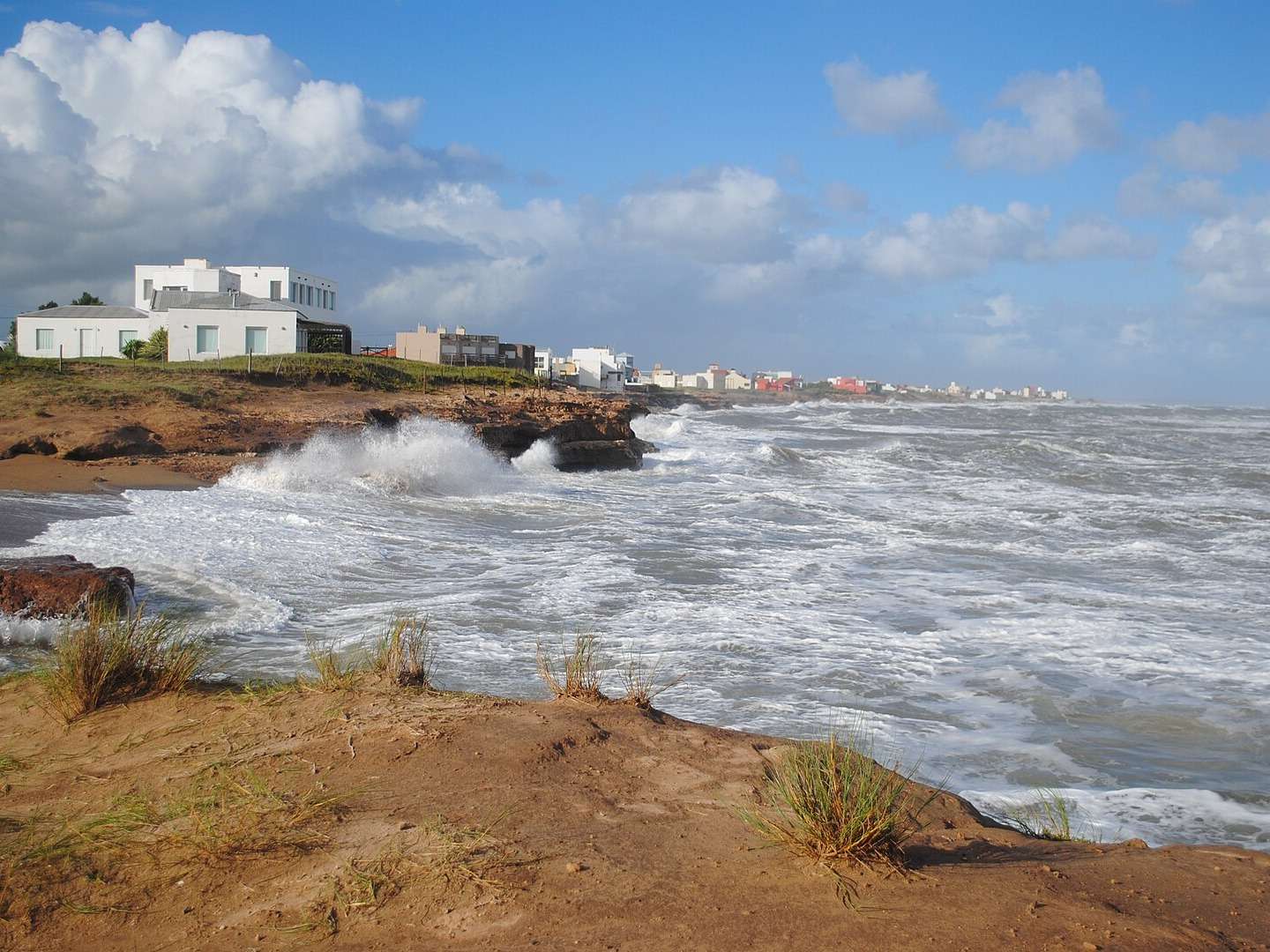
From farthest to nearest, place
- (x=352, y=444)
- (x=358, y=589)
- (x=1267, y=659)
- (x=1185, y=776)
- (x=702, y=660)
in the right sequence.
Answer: (x=352, y=444)
(x=358, y=589)
(x=1267, y=659)
(x=702, y=660)
(x=1185, y=776)

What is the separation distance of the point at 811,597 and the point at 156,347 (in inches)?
1546

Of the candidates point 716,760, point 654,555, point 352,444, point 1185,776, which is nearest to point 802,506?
point 654,555

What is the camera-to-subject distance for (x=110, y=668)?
5.28 metres

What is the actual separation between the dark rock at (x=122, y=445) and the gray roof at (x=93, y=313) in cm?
3044

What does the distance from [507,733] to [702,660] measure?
3.82m

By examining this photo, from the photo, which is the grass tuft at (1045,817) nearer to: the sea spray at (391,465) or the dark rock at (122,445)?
the sea spray at (391,465)

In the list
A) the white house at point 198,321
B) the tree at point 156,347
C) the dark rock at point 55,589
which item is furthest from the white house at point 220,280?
the dark rock at point 55,589

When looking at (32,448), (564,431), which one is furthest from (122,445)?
(564,431)

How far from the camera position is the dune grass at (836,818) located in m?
3.49

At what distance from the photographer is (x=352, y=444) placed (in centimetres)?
2217

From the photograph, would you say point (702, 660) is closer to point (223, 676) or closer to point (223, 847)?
point (223, 676)

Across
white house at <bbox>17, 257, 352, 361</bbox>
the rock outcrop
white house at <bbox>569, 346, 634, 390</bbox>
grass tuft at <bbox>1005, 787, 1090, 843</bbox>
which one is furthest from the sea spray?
white house at <bbox>569, 346, 634, 390</bbox>

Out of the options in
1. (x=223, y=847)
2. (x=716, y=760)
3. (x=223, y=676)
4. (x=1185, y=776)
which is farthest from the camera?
(x=223, y=676)

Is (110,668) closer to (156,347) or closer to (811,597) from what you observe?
(811,597)
